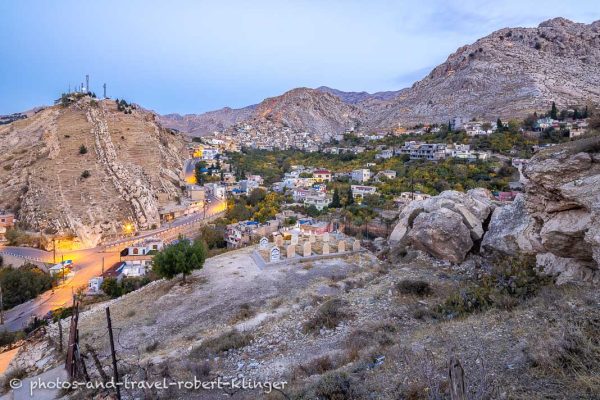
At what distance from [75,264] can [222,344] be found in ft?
74.9

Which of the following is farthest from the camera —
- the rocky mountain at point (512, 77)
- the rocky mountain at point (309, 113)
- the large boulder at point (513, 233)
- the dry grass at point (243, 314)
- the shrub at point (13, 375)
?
the rocky mountain at point (309, 113)

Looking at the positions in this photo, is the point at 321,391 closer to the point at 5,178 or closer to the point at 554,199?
the point at 554,199

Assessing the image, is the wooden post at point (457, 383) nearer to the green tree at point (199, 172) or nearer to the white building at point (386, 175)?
the white building at point (386, 175)

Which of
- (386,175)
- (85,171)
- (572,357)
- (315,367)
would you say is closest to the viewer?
(572,357)

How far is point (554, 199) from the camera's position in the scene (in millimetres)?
7094

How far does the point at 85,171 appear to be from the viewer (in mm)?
34594

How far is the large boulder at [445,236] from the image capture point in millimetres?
11000

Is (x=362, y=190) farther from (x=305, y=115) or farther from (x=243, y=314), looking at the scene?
(x=305, y=115)

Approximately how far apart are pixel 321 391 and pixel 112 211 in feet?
109

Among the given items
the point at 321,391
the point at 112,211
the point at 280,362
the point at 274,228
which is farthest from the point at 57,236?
the point at 321,391

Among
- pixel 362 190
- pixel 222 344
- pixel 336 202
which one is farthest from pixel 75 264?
pixel 362 190

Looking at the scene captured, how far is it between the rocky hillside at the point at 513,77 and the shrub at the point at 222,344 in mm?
58392

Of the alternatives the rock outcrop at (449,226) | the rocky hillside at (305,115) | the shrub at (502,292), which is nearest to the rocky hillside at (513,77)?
the rocky hillside at (305,115)

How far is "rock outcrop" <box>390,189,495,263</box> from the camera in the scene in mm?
11023
